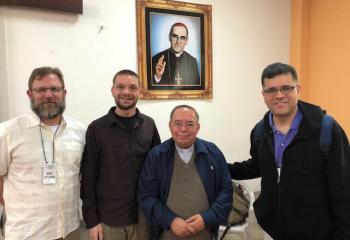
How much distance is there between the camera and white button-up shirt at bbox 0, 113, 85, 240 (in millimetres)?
1521

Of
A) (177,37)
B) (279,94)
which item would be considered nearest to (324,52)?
(177,37)

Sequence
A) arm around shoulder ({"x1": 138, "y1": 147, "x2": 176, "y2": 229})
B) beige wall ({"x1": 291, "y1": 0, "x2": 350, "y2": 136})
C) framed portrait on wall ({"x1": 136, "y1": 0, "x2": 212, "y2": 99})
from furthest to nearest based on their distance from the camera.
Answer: beige wall ({"x1": 291, "y1": 0, "x2": 350, "y2": 136}) < framed portrait on wall ({"x1": 136, "y1": 0, "x2": 212, "y2": 99}) < arm around shoulder ({"x1": 138, "y1": 147, "x2": 176, "y2": 229})

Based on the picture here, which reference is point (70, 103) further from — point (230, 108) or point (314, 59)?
point (314, 59)

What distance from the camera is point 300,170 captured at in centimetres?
140

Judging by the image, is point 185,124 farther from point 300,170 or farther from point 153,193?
point 300,170

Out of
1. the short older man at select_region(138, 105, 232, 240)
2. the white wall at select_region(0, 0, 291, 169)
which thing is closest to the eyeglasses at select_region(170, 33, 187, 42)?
the white wall at select_region(0, 0, 291, 169)

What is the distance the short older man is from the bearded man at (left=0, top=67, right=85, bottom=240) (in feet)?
1.39

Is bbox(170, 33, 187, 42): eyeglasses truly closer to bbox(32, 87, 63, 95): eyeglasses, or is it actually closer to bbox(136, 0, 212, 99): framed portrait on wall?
bbox(136, 0, 212, 99): framed portrait on wall

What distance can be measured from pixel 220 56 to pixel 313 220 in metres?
2.27

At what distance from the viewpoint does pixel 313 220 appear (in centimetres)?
141

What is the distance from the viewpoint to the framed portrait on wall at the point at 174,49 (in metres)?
2.89

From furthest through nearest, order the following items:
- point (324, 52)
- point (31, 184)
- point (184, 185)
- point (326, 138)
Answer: point (324, 52)
point (184, 185)
point (31, 184)
point (326, 138)

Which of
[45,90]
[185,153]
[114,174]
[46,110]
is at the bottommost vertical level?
[114,174]

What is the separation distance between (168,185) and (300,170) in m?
0.71
